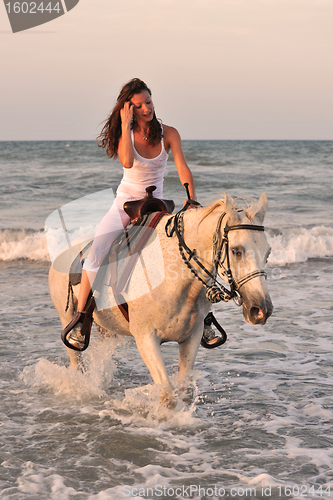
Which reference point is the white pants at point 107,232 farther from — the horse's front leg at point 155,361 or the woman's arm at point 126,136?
the horse's front leg at point 155,361

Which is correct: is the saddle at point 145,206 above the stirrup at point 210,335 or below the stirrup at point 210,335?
above

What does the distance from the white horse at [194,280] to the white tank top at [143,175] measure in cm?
35

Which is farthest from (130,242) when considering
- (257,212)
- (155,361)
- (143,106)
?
(257,212)

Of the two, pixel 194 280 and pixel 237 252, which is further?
pixel 194 280

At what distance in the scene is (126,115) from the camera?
4008 millimetres

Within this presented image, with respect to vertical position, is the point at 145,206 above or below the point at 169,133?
below

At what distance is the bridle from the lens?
3.17 metres

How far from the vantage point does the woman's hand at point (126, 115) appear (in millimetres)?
3987

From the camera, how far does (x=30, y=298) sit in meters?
8.79

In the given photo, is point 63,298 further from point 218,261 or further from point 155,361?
point 218,261

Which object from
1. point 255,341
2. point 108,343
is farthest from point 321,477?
point 255,341

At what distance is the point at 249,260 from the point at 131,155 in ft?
4.68

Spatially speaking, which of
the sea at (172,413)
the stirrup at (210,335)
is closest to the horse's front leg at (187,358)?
the sea at (172,413)

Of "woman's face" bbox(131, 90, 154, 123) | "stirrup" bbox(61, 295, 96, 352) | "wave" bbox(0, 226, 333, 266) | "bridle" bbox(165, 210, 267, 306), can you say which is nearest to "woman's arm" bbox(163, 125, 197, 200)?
"woman's face" bbox(131, 90, 154, 123)
